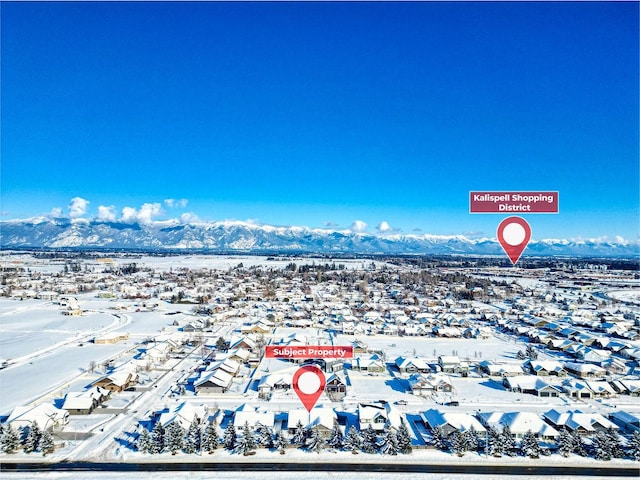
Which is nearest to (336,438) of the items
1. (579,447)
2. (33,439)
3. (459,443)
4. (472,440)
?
(459,443)

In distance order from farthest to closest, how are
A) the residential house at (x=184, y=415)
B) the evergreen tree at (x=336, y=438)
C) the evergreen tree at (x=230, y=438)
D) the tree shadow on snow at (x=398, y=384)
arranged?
the tree shadow on snow at (x=398, y=384) → the residential house at (x=184, y=415) → the evergreen tree at (x=336, y=438) → the evergreen tree at (x=230, y=438)

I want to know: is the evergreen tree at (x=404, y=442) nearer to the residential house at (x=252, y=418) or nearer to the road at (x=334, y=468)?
the road at (x=334, y=468)

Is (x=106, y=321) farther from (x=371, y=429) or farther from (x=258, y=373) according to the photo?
(x=371, y=429)

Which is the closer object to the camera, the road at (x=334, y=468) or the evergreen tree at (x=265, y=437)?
the road at (x=334, y=468)

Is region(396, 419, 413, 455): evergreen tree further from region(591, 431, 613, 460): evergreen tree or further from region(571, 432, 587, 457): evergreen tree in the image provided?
region(591, 431, 613, 460): evergreen tree

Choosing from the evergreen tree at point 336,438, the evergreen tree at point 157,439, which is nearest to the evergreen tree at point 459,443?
the evergreen tree at point 336,438

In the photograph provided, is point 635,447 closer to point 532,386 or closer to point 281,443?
point 532,386

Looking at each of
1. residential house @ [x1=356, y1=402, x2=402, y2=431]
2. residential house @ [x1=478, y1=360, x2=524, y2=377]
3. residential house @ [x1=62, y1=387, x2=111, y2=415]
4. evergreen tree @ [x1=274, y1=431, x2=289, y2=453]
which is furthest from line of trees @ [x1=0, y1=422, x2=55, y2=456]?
residential house @ [x1=478, y1=360, x2=524, y2=377]
